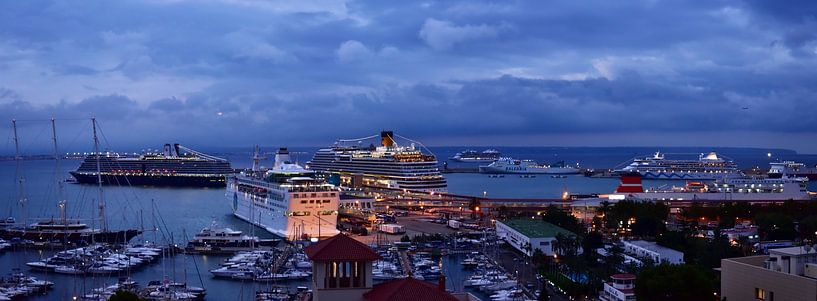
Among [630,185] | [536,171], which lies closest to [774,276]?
[630,185]

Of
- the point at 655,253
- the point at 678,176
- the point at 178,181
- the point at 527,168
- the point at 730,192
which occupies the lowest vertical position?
the point at 655,253

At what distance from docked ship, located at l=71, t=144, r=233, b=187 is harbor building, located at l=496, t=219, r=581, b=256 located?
43739 millimetres

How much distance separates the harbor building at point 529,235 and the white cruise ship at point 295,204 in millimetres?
6834

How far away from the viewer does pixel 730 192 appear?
156 feet

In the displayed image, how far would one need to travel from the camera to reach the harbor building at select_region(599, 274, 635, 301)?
58.7 ft

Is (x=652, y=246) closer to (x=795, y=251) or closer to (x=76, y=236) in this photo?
(x=795, y=251)

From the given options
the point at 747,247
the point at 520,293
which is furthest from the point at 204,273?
the point at 747,247

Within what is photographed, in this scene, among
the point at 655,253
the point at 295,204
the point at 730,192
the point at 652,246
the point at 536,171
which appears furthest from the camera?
the point at 536,171

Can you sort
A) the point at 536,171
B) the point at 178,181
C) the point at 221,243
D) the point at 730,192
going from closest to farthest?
1. the point at 221,243
2. the point at 730,192
3. the point at 178,181
4. the point at 536,171

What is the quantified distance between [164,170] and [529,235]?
174 feet

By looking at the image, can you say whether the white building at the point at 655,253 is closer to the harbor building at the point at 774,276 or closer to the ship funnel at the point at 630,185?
the harbor building at the point at 774,276

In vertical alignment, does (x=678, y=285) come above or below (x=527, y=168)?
below

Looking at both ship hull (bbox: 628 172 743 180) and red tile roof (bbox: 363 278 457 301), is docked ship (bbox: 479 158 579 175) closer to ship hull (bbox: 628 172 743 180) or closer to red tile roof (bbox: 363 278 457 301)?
ship hull (bbox: 628 172 743 180)

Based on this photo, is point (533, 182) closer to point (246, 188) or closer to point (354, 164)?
point (354, 164)
